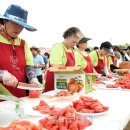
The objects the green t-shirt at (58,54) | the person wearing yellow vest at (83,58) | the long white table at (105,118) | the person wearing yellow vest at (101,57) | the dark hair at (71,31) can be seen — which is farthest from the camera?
the person wearing yellow vest at (101,57)

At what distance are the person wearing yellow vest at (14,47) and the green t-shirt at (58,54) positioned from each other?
24.6 inches

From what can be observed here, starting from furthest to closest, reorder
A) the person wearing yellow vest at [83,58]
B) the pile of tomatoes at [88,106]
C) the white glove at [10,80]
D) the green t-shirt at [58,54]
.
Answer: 1. the person wearing yellow vest at [83,58]
2. the green t-shirt at [58,54]
3. the white glove at [10,80]
4. the pile of tomatoes at [88,106]

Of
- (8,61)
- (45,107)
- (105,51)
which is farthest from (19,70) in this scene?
(105,51)

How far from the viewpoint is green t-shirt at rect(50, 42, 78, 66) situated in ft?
11.1

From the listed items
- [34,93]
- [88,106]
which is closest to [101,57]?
[34,93]

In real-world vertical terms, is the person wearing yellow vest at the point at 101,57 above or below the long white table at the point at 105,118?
above

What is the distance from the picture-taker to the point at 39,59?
7938 mm

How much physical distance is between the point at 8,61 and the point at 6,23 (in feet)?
1.17

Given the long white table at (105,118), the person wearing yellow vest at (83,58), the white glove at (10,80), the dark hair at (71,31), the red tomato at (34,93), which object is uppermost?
the dark hair at (71,31)

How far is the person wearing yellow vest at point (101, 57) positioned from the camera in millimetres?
5461

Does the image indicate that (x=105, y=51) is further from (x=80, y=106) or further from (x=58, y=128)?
(x=58, y=128)

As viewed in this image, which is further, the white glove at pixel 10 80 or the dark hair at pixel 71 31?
the dark hair at pixel 71 31

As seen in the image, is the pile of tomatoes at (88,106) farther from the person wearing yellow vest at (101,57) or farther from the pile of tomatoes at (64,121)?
the person wearing yellow vest at (101,57)

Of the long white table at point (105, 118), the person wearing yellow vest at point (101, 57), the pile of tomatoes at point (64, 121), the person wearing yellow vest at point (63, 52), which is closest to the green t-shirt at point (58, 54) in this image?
the person wearing yellow vest at point (63, 52)
